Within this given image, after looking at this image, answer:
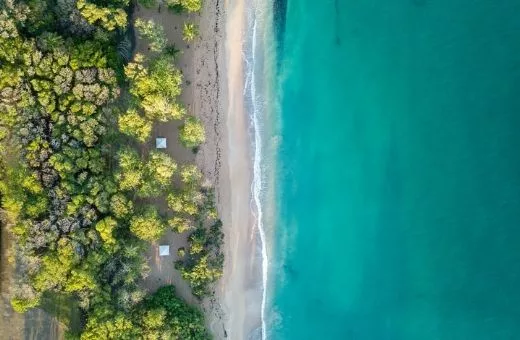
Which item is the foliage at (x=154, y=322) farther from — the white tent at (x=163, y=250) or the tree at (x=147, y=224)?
the tree at (x=147, y=224)

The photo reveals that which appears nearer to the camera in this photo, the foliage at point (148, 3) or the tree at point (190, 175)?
the foliage at point (148, 3)

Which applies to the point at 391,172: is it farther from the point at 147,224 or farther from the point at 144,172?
the point at 147,224

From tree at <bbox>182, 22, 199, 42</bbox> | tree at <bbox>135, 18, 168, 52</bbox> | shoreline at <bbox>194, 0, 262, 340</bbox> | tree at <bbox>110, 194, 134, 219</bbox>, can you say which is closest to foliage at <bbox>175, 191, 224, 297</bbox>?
shoreline at <bbox>194, 0, 262, 340</bbox>

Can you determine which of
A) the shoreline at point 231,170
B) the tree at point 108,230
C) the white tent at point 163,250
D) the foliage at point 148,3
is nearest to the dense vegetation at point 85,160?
the tree at point 108,230

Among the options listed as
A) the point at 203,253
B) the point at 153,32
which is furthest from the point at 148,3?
the point at 203,253

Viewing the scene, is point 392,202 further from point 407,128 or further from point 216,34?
point 216,34

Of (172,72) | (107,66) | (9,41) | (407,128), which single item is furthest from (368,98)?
(9,41)

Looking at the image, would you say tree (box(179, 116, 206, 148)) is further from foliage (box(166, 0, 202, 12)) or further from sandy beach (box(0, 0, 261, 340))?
foliage (box(166, 0, 202, 12))
